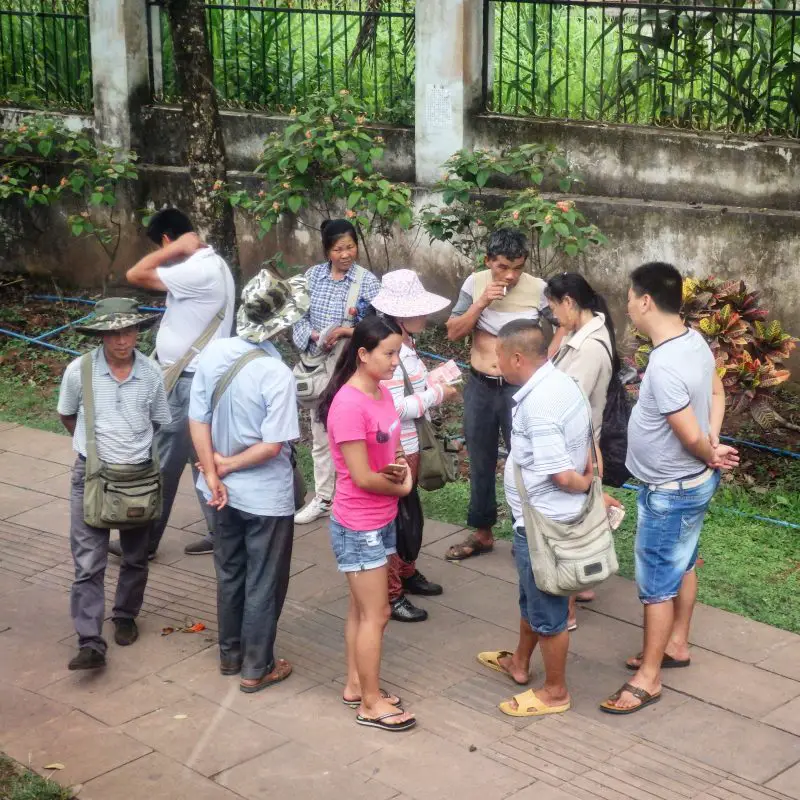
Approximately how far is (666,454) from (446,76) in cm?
552

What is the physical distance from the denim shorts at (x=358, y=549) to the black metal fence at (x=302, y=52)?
6.08 meters

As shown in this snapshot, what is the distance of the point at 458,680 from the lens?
5430mm

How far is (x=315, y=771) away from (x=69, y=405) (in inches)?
81.4

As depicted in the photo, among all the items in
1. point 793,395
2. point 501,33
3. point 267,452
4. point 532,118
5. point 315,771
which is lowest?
point 315,771

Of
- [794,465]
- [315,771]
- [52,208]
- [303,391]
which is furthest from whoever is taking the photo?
[52,208]

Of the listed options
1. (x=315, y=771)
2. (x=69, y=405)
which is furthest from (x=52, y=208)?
(x=315, y=771)

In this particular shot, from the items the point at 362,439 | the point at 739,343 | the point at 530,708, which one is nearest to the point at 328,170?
the point at 739,343

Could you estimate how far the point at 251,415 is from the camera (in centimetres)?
511

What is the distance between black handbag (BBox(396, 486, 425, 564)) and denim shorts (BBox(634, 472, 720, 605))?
1.14 m

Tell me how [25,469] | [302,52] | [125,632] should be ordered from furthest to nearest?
[302,52] < [25,469] < [125,632]

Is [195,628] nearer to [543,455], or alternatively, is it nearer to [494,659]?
[494,659]

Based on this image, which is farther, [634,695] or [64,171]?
[64,171]

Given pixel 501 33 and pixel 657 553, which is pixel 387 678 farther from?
pixel 501 33

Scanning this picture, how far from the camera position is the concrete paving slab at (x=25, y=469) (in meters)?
8.11
